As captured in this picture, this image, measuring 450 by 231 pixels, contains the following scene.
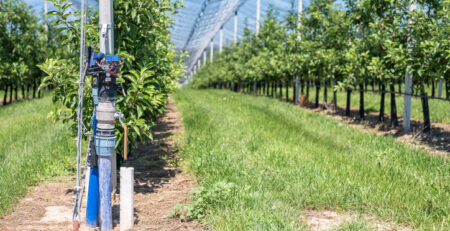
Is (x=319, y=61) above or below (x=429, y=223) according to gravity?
above

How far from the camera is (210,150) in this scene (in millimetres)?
6066

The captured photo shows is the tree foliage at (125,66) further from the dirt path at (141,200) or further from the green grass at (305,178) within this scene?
the green grass at (305,178)

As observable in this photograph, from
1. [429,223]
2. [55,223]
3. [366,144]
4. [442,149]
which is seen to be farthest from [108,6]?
[442,149]

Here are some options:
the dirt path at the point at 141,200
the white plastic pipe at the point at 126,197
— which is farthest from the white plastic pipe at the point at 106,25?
the dirt path at the point at 141,200

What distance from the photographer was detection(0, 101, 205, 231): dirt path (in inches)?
146

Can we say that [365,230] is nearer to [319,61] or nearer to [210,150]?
[210,150]

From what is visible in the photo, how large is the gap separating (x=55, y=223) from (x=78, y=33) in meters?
2.22

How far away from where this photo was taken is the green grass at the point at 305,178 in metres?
3.47

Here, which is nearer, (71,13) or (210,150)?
(71,13)

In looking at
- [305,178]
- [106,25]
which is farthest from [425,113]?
[106,25]

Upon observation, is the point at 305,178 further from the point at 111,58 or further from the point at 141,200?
the point at 111,58

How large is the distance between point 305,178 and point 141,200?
74.9 inches

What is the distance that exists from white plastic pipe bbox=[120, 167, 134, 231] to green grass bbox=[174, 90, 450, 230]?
70 cm

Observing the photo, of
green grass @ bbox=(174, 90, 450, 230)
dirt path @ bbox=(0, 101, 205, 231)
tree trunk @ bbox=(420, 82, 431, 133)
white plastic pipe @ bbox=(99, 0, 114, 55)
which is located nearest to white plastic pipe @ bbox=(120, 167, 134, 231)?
dirt path @ bbox=(0, 101, 205, 231)
